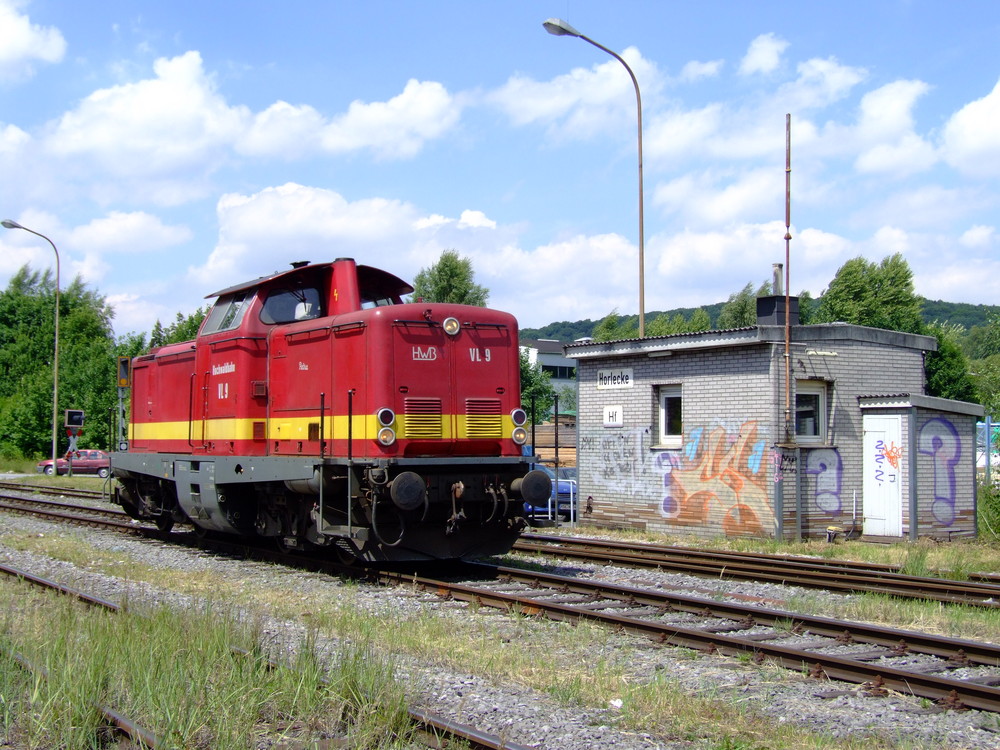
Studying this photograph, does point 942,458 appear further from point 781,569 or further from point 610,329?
point 610,329

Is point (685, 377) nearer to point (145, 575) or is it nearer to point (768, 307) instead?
point (768, 307)

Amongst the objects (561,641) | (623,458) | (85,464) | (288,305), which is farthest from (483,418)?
(85,464)

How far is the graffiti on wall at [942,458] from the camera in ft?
49.0

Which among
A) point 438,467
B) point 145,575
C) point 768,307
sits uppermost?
point 768,307

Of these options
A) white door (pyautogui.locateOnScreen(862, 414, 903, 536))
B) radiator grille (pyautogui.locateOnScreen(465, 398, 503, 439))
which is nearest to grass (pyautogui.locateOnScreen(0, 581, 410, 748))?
radiator grille (pyautogui.locateOnScreen(465, 398, 503, 439))

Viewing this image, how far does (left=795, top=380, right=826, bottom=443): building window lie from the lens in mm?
15297

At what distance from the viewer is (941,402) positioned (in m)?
15.1

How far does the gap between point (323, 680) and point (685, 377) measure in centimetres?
1124

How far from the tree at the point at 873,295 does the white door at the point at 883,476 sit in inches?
1711

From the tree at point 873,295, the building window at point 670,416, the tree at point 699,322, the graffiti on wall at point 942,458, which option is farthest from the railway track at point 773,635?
the tree at point 699,322

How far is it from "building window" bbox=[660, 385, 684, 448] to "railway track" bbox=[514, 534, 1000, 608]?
2727mm

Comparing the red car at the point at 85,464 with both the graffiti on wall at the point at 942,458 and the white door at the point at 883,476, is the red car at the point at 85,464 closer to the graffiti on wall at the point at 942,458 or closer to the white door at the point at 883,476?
the white door at the point at 883,476

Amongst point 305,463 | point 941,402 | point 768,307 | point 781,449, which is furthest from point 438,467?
point 941,402

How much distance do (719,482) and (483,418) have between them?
593cm
